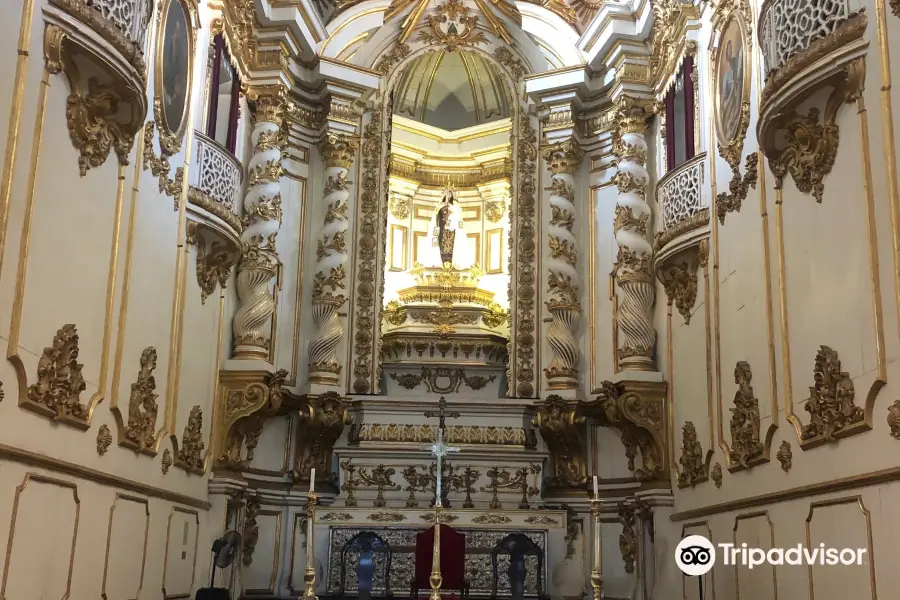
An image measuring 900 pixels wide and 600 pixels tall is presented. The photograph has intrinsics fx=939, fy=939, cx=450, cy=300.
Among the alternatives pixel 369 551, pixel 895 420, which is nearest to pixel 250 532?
pixel 369 551

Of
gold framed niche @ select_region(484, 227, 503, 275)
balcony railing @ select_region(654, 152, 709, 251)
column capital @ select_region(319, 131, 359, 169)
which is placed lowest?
balcony railing @ select_region(654, 152, 709, 251)

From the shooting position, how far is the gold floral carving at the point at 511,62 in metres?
16.1

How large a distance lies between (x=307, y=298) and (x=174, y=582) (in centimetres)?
516

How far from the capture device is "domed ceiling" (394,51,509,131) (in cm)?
1711

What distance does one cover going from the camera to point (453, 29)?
16391 millimetres

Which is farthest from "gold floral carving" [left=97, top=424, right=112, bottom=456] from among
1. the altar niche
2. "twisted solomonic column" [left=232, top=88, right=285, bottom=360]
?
the altar niche

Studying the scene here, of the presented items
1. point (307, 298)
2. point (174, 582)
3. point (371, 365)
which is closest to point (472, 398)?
point (371, 365)

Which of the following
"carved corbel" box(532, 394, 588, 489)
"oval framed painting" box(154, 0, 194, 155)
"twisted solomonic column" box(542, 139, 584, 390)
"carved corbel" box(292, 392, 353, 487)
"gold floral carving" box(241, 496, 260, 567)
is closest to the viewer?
"oval framed painting" box(154, 0, 194, 155)

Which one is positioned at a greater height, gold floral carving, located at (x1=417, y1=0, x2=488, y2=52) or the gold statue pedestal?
gold floral carving, located at (x1=417, y1=0, x2=488, y2=52)

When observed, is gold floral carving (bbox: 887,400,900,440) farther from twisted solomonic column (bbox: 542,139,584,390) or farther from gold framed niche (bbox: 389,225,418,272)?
gold framed niche (bbox: 389,225,418,272)

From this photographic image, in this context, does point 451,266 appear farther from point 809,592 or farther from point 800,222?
point 809,592

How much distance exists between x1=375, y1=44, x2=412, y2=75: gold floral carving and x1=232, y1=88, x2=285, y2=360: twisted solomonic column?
100 inches

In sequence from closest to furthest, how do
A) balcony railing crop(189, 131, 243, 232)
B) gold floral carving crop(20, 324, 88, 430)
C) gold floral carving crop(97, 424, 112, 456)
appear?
gold floral carving crop(20, 324, 88, 430) < gold floral carving crop(97, 424, 112, 456) < balcony railing crop(189, 131, 243, 232)

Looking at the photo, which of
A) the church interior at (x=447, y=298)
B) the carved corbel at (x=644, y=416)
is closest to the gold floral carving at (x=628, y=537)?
the church interior at (x=447, y=298)
